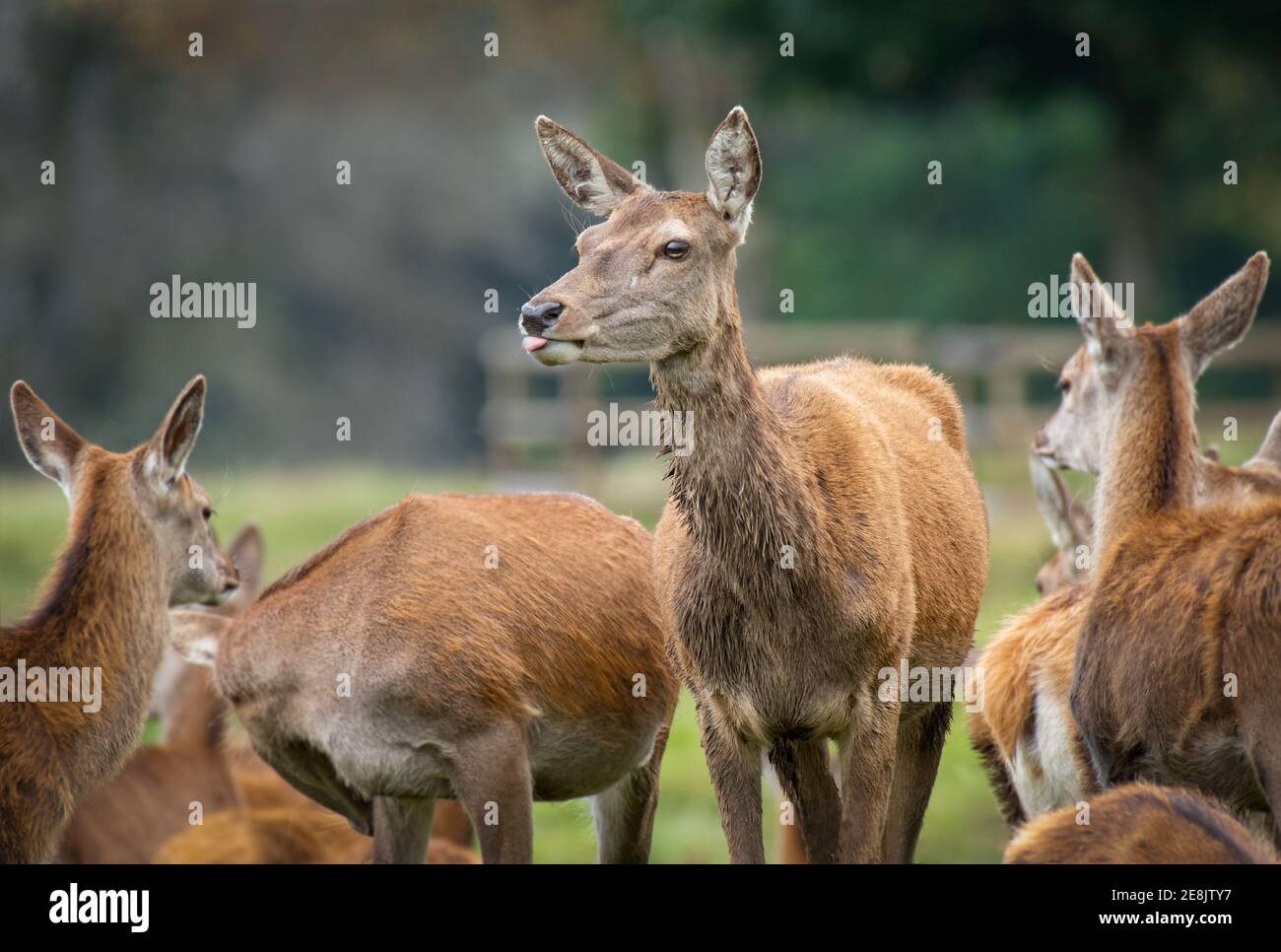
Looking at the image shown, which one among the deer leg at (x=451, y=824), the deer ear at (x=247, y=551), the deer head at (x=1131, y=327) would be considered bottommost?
the deer leg at (x=451, y=824)

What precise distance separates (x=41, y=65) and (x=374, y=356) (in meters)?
8.52

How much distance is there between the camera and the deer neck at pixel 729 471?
6.52 meters

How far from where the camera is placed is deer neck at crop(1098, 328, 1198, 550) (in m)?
7.26

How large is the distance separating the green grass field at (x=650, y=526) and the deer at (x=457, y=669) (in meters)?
0.66

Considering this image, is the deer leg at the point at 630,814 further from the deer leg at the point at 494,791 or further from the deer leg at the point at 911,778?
the deer leg at the point at 494,791

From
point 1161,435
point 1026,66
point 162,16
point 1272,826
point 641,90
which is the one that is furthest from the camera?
point 641,90

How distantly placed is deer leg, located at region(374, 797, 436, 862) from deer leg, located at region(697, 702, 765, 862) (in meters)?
1.27

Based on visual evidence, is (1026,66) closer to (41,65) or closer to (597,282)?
(41,65)

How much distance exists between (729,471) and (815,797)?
4.71 ft

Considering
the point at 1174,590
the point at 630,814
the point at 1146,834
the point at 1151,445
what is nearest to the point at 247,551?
the point at 630,814

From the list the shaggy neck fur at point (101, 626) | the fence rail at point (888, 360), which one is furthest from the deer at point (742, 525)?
the fence rail at point (888, 360)

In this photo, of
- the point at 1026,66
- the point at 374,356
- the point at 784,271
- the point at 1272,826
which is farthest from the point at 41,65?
the point at 1272,826

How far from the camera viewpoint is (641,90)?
3453 centimetres

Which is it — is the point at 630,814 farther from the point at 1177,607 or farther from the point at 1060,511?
the point at 1060,511
